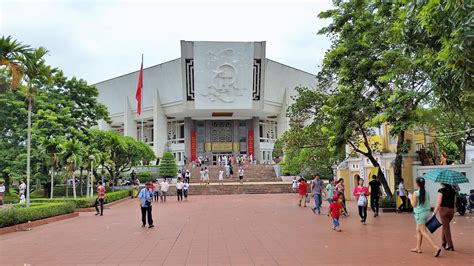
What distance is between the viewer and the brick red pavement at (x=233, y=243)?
668cm

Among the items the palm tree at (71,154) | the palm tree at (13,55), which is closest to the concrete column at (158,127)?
the palm tree at (71,154)

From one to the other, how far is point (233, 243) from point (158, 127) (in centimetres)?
4255

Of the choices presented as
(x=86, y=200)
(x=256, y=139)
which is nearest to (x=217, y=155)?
(x=256, y=139)

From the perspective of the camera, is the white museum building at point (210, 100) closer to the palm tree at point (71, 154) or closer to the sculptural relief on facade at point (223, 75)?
the sculptural relief on facade at point (223, 75)

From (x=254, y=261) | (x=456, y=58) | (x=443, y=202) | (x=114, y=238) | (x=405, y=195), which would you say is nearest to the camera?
(x=456, y=58)

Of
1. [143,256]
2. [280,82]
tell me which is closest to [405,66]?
[143,256]

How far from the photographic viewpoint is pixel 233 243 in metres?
8.33

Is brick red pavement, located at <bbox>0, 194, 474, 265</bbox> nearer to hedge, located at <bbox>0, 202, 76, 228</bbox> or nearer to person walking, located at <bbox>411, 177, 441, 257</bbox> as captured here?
person walking, located at <bbox>411, 177, 441, 257</bbox>

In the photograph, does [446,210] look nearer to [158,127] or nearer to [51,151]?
[51,151]

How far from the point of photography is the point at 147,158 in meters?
32.8

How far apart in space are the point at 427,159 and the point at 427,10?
12.5 m

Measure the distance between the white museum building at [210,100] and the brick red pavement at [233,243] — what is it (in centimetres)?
3335

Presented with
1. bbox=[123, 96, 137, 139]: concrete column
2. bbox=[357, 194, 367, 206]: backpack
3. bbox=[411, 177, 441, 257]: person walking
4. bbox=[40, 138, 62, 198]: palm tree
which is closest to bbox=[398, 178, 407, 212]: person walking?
bbox=[357, 194, 367, 206]: backpack

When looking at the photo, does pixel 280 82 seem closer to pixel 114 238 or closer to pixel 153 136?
pixel 153 136
